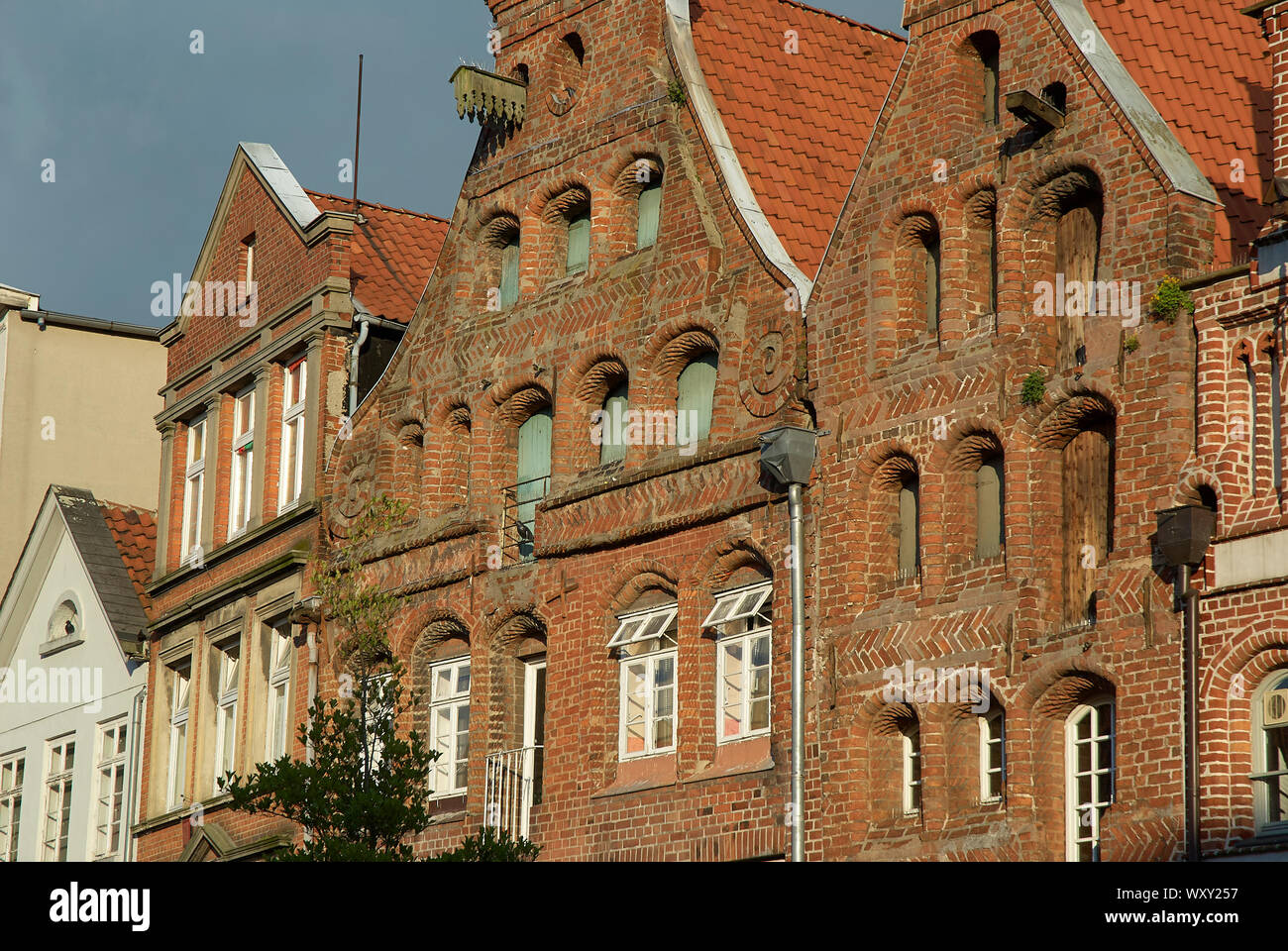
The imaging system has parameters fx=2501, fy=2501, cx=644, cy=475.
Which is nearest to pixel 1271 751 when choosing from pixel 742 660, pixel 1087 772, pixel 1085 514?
pixel 1087 772

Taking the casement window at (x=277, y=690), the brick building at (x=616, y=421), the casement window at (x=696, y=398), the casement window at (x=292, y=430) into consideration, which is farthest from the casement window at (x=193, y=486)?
the casement window at (x=696, y=398)

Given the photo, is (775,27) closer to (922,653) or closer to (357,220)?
(357,220)

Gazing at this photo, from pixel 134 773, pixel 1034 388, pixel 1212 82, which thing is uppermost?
pixel 1212 82

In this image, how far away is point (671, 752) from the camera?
2828 cm

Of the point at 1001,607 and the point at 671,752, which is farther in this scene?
the point at 671,752

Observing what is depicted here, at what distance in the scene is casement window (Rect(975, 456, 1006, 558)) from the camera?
25.3 meters

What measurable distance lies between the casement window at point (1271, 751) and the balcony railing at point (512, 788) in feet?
33.4

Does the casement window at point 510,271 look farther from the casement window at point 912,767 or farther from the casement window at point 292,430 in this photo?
the casement window at point 912,767

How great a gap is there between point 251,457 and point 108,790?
6.36 m

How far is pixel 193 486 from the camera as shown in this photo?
38.6 m

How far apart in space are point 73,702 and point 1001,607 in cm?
2065

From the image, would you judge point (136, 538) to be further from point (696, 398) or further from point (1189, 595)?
point (1189, 595)
